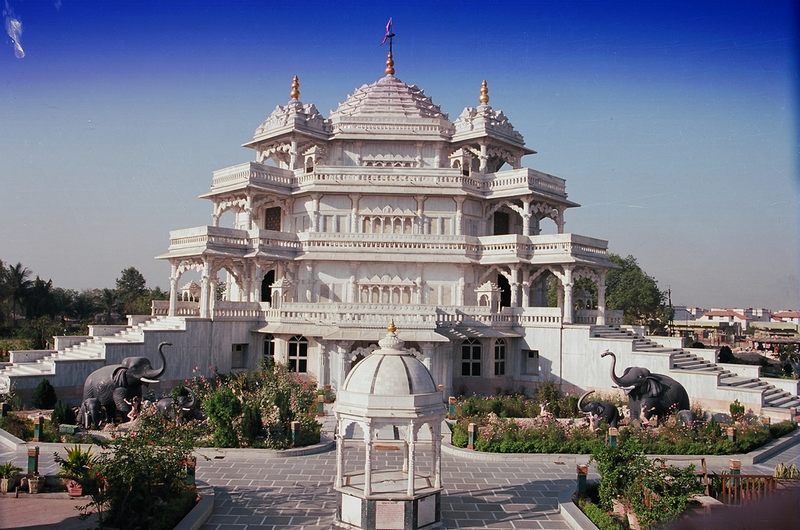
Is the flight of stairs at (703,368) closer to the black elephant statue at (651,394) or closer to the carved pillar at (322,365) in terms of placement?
the black elephant statue at (651,394)

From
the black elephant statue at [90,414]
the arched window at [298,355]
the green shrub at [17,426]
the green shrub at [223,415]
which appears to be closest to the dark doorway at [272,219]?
the arched window at [298,355]

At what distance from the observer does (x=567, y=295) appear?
3128 centimetres

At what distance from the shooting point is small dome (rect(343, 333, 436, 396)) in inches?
464

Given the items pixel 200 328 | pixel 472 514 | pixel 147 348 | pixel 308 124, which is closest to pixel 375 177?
pixel 308 124

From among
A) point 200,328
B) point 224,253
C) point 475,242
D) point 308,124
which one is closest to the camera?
point 200,328

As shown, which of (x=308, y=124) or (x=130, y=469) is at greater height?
(x=308, y=124)

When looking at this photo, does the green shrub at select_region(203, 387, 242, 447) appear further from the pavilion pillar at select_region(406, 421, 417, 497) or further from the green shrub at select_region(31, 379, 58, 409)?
the green shrub at select_region(31, 379, 58, 409)

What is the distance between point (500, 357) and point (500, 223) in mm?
9783

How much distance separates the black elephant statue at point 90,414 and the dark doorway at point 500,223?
24.0 meters

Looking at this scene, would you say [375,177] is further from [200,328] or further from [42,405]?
[42,405]

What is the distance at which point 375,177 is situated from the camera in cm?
3512

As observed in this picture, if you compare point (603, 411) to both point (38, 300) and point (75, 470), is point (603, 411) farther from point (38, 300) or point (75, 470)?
point (38, 300)

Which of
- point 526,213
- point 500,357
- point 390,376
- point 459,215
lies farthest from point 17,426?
point 526,213

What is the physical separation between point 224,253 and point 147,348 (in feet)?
21.6
